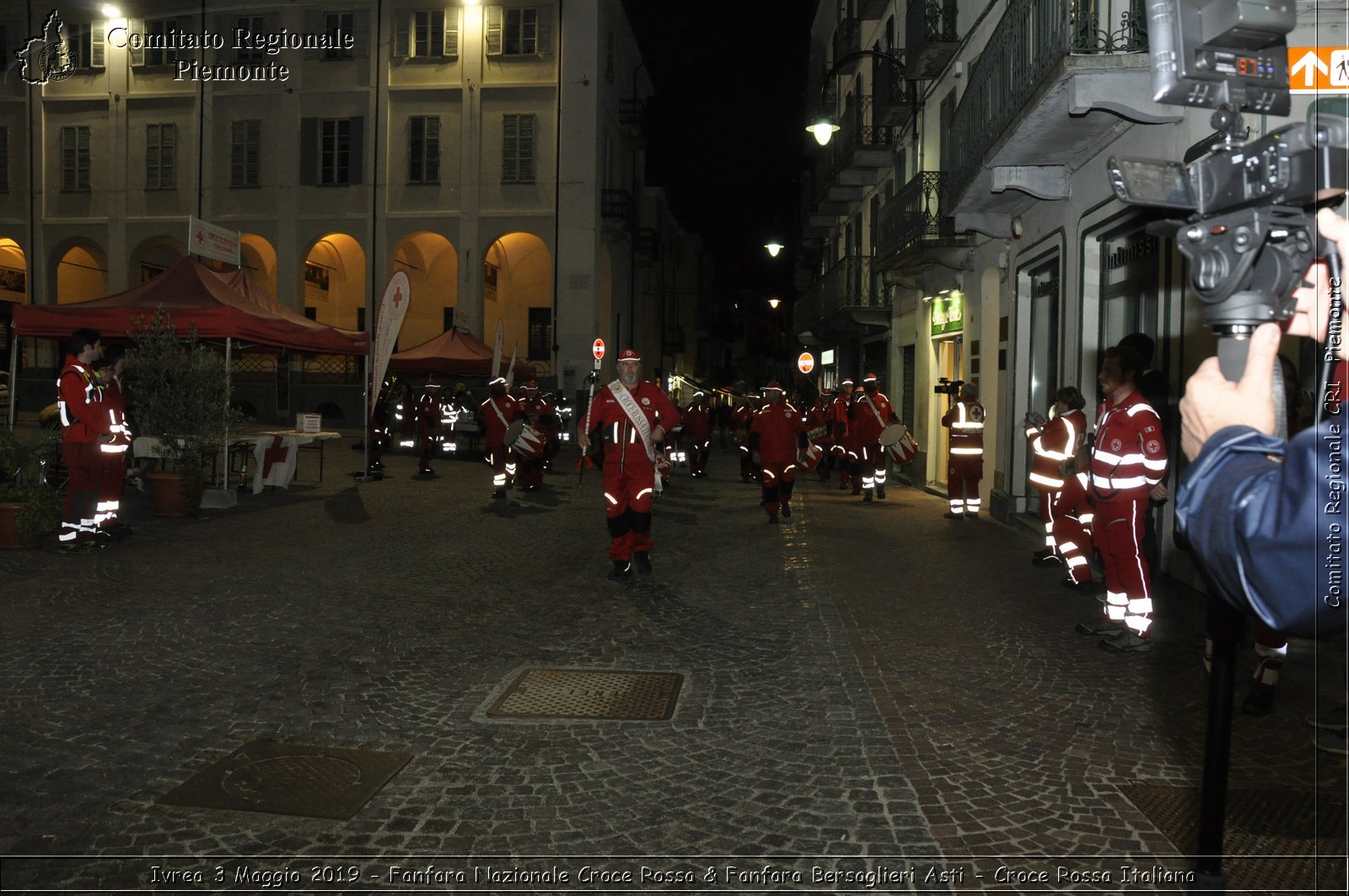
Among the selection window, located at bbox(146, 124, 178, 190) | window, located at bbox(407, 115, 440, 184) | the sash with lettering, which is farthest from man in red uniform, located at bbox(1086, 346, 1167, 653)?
window, located at bbox(146, 124, 178, 190)

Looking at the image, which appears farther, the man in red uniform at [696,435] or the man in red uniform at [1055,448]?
the man in red uniform at [696,435]

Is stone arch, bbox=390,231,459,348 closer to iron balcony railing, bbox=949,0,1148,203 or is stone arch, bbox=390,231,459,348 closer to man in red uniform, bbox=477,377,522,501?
man in red uniform, bbox=477,377,522,501

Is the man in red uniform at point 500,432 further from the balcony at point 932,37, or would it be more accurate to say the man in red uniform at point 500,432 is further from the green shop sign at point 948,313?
the balcony at point 932,37

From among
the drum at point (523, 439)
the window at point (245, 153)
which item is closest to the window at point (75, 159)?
the window at point (245, 153)

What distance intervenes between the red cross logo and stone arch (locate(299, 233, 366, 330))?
843 inches

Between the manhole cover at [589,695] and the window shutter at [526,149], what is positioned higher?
the window shutter at [526,149]

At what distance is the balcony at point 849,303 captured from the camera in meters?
25.6

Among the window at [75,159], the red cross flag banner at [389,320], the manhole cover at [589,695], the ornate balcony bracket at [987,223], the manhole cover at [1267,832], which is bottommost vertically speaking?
the manhole cover at [1267,832]

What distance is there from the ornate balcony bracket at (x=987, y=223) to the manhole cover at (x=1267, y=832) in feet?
40.4

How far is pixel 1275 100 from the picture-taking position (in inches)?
88.7

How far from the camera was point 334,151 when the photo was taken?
115 ft

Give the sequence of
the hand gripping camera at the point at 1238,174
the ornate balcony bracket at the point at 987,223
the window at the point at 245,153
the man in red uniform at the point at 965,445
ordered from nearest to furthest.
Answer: the hand gripping camera at the point at 1238,174 → the man in red uniform at the point at 965,445 → the ornate balcony bracket at the point at 987,223 → the window at the point at 245,153

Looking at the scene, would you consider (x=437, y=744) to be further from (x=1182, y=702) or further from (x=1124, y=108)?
(x=1124, y=108)

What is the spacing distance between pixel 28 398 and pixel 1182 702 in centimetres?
3737
